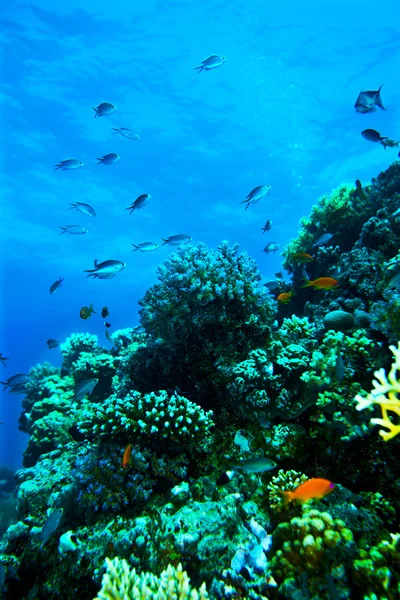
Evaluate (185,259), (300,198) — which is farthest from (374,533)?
(300,198)

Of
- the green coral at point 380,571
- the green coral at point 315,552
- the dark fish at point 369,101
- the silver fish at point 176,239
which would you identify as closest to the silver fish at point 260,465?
the green coral at point 315,552

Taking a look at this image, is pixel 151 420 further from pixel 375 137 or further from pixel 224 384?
pixel 375 137

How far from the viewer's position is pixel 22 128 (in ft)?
93.3

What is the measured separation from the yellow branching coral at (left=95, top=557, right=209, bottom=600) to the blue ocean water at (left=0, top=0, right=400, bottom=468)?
3038 centimetres

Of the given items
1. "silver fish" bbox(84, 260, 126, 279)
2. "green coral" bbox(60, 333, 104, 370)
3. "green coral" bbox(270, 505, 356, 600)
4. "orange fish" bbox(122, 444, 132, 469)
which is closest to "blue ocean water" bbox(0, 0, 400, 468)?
"green coral" bbox(60, 333, 104, 370)

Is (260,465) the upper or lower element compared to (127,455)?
lower

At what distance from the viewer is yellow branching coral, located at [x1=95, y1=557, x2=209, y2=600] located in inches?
91.8

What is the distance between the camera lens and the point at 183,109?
28.8 m

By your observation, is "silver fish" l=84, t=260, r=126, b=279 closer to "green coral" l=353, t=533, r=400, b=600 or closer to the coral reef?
the coral reef

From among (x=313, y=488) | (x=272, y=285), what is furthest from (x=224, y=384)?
(x=272, y=285)

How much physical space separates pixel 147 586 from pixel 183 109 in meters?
33.5

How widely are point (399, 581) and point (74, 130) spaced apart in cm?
3629

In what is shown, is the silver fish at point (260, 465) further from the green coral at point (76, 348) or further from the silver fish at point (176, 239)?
the green coral at point (76, 348)

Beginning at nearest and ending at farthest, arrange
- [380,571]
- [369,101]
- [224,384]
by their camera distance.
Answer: [380,571] → [224,384] → [369,101]
